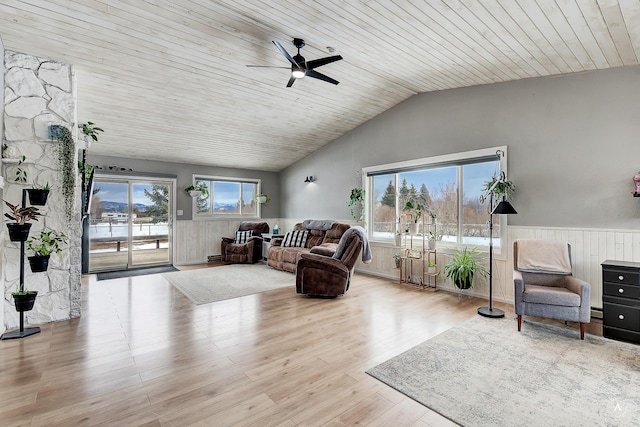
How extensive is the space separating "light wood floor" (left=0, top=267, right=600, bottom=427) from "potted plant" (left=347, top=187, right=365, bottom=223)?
8.13ft

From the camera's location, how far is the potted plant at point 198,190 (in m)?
7.72

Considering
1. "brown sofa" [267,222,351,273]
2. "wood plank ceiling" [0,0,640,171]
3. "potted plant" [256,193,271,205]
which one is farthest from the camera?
"potted plant" [256,193,271,205]

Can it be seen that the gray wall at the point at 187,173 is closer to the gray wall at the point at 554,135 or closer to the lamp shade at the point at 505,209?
the gray wall at the point at 554,135

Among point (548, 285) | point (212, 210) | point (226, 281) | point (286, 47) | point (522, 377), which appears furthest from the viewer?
point (212, 210)

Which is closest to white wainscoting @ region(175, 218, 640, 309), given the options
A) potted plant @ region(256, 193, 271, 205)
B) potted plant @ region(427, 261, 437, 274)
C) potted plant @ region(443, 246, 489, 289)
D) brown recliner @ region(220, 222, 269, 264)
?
potted plant @ region(427, 261, 437, 274)

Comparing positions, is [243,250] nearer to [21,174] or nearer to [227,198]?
[227,198]

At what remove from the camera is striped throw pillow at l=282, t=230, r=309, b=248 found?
6961 mm

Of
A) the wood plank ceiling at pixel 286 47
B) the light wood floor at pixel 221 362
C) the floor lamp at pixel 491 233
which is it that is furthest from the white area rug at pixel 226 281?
the floor lamp at pixel 491 233

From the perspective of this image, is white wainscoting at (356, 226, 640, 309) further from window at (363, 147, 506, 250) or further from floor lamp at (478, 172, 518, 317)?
floor lamp at (478, 172, 518, 317)

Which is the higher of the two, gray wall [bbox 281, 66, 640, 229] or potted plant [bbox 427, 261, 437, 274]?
gray wall [bbox 281, 66, 640, 229]

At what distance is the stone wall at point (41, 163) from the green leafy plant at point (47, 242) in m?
0.07

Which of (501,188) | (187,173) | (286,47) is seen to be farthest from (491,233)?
(187,173)

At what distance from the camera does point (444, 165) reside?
5.27 metres

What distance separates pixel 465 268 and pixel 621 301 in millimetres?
1754
